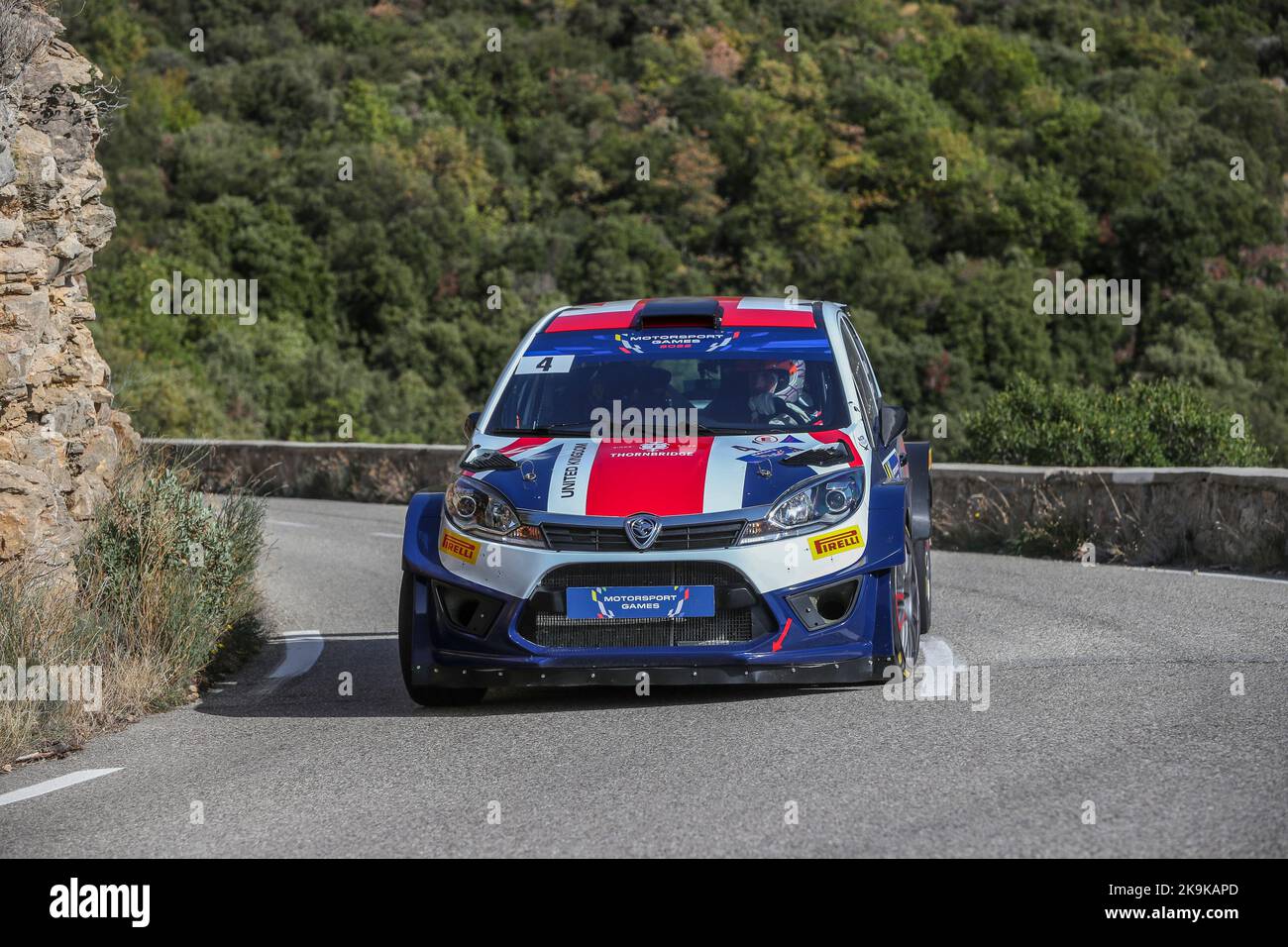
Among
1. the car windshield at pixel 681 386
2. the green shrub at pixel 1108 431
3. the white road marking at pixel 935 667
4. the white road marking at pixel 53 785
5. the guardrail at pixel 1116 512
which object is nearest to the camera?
the white road marking at pixel 53 785

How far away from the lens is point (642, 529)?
7562 millimetres

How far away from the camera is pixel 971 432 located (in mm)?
21500

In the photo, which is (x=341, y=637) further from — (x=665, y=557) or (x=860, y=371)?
(x=665, y=557)

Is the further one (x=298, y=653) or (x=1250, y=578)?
(x=1250, y=578)

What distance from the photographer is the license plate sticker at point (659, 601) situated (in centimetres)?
754

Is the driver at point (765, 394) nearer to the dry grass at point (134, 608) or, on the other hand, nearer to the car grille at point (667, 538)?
the car grille at point (667, 538)

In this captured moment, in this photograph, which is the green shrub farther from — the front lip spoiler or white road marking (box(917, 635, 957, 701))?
the front lip spoiler

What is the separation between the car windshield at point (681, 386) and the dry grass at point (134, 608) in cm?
202

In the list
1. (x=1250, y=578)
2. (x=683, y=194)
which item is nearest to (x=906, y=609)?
(x=1250, y=578)

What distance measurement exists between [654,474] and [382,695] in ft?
6.49

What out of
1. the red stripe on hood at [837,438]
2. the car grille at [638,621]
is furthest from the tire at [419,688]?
the red stripe on hood at [837,438]

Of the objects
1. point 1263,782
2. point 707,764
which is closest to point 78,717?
point 707,764

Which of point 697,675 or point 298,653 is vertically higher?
point 697,675

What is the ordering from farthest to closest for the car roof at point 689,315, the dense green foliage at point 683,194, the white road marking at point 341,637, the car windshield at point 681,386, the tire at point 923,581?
the dense green foliage at point 683,194, the white road marking at point 341,637, the tire at point 923,581, the car roof at point 689,315, the car windshield at point 681,386
